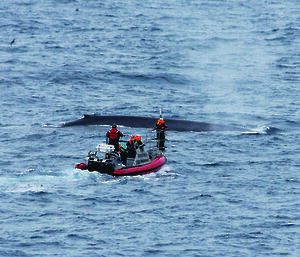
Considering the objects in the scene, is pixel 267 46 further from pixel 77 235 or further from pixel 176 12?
pixel 77 235

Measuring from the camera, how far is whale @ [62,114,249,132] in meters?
51.9

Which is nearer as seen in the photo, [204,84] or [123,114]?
[123,114]

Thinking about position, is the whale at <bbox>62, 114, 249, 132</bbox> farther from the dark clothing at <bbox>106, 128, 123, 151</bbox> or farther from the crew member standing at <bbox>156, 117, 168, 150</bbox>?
the dark clothing at <bbox>106, 128, 123, 151</bbox>

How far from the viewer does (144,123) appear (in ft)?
172

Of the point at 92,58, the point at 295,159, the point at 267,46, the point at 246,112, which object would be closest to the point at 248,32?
the point at 267,46

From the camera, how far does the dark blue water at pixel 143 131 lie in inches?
1248

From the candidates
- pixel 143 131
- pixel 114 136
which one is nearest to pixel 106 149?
pixel 114 136

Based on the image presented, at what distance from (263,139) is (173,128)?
6.95 m

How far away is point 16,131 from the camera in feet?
166

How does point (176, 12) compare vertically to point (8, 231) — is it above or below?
above

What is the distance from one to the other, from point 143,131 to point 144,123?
6.66 feet

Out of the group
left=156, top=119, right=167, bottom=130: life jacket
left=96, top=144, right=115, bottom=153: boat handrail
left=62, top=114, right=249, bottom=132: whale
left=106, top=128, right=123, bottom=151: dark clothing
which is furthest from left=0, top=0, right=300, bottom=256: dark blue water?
left=106, top=128, right=123, bottom=151: dark clothing

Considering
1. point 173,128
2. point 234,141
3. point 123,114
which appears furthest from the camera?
point 123,114

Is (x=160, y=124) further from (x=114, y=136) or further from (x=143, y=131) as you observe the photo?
(x=143, y=131)
